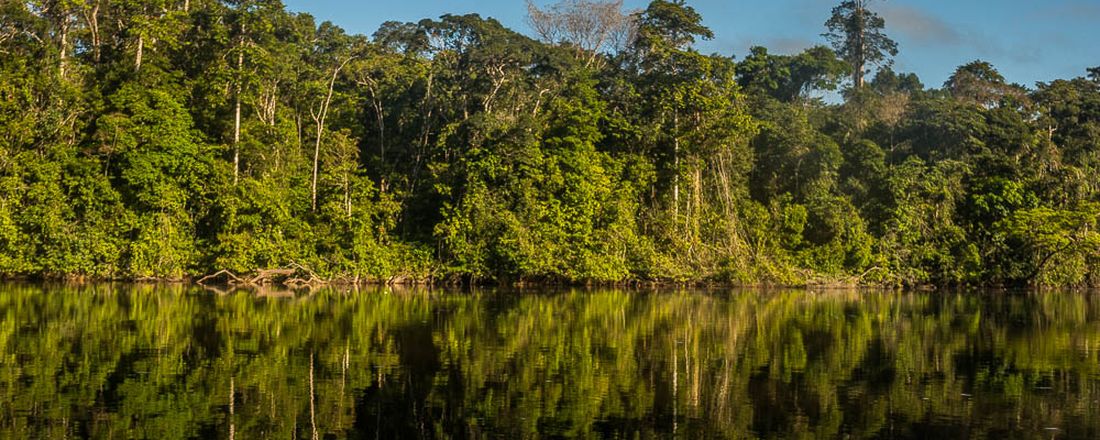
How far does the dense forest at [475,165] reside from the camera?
4225 cm

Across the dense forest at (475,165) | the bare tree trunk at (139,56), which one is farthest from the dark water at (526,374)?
the bare tree trunk at (139,56)

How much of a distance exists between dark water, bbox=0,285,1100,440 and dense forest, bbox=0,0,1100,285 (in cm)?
1471

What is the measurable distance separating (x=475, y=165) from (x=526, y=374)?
31257 mm

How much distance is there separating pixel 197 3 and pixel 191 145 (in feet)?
26.2

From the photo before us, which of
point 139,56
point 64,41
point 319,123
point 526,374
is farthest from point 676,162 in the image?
point 526,374

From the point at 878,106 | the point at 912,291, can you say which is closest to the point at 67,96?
the point at 912,291

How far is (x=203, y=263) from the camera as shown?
142 feet

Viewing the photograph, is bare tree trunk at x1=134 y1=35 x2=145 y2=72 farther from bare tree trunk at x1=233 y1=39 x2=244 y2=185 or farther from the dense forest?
bare tree trunk at x1=233 y1=39 x2=244 y2=185

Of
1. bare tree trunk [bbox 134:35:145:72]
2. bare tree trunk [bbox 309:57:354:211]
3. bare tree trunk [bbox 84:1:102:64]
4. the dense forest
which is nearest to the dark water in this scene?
the dense forest

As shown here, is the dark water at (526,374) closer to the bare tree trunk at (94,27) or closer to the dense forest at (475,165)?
the dense forest at (475,165)

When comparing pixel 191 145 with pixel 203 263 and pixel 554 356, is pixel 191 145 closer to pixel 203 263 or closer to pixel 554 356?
pixel 203 263

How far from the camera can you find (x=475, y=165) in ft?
153

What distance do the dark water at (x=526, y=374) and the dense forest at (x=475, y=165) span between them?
48.3ft

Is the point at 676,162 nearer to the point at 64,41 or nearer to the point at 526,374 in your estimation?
the point at 64,41
